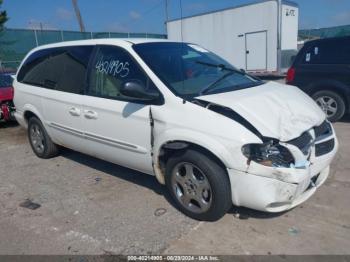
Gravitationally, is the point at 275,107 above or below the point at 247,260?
above

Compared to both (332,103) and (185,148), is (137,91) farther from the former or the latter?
(332,103)

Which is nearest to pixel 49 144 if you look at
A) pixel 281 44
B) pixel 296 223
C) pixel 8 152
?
pixel 8 152

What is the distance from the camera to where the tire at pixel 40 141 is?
5.39 m

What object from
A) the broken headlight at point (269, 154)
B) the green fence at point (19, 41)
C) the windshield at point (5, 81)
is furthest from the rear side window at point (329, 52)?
the green fence at point (19, 41)

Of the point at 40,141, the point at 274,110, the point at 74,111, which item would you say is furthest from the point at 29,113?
the point at 274,110

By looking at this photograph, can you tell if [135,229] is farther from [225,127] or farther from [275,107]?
[275,107]

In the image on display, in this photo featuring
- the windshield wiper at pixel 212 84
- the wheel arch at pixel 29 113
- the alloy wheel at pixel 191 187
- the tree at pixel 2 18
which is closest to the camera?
the alloy wheel at pixel 191 187

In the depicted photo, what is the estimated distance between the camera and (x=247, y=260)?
274 cm

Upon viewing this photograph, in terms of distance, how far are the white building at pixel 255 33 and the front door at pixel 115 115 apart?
36.0 ft

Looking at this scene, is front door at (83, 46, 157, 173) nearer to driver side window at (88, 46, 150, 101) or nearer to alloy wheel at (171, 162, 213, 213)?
driver side window at (88, 46, 150, 101)

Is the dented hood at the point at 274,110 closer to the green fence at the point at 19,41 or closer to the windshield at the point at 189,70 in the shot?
the windshield at the point at 189,70

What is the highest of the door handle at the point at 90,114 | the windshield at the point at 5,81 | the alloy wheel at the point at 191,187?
the windshield at the point at 5,81

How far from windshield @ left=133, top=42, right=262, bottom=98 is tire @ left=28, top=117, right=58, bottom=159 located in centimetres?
250

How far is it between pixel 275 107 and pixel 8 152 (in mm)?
5290
